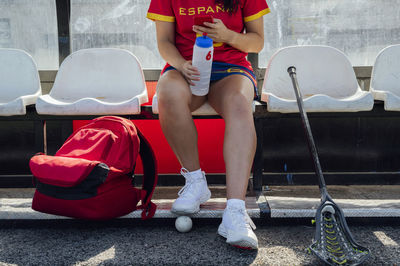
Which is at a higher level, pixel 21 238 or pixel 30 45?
pixel 30 45

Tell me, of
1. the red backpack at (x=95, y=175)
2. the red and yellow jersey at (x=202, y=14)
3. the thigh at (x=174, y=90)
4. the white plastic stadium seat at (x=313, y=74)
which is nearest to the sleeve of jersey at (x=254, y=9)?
the red and yellow jersey at (x=202, y=14)

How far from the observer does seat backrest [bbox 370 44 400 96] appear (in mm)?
2270

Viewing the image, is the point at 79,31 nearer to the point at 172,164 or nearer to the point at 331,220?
the point at 172,164

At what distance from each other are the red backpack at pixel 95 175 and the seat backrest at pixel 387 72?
1.47m

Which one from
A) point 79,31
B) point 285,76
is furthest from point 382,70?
point 79,31

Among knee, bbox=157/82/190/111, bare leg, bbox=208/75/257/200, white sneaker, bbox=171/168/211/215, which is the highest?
knee, bbox=157/82/190/111

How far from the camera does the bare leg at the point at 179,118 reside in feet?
5.07

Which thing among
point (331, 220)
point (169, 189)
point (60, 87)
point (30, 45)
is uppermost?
point (30, 45)

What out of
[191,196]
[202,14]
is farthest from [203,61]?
[191,196]

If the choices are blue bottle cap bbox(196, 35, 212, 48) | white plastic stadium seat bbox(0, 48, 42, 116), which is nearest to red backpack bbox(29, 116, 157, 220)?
blue bottle cap bbox(196, 35, 212, 48)

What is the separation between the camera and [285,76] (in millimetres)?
2334

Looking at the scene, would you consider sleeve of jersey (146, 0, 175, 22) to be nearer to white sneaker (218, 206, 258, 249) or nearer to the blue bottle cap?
the blue bottle cap

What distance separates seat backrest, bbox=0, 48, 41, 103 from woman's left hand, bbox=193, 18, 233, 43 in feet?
4.43

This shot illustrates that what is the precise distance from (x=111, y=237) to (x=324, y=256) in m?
0.80
